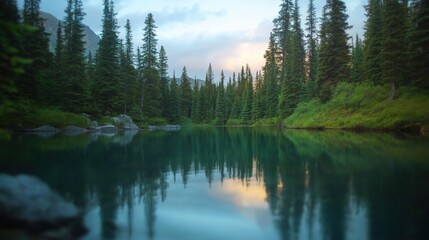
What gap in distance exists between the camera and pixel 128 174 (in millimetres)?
13492

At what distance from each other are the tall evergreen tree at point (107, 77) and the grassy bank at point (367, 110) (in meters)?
28.0

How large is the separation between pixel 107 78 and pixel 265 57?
44.0 m

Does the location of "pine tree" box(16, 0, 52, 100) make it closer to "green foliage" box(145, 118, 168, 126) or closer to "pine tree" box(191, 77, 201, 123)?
→ "green foliage" box(145, 118, 168, 126)

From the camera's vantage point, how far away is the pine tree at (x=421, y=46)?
107 feet

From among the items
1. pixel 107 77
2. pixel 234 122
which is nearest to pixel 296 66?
pixel 234 122

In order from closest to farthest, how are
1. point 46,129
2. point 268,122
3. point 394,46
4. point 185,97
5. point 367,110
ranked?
point 394,46
point 46,129
point 367,110
point 268,122
point 185,97

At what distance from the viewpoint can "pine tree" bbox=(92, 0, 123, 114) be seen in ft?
165

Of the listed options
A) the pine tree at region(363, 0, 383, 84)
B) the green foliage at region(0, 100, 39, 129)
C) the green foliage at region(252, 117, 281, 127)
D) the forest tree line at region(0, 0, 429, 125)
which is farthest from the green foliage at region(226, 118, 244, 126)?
the green foliage at region(0, 100, 39, 129)

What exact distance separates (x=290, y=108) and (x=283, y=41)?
1654 cm

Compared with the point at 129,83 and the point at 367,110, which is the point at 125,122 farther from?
the point at 367,110

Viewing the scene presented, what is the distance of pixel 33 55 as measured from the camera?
43375 mm

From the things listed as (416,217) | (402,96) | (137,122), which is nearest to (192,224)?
(416,217)

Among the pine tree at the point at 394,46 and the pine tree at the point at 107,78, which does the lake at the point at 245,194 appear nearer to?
the pine tree at the point at 394,46

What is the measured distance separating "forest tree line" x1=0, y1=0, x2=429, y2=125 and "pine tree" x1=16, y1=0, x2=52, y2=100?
0.11 m
